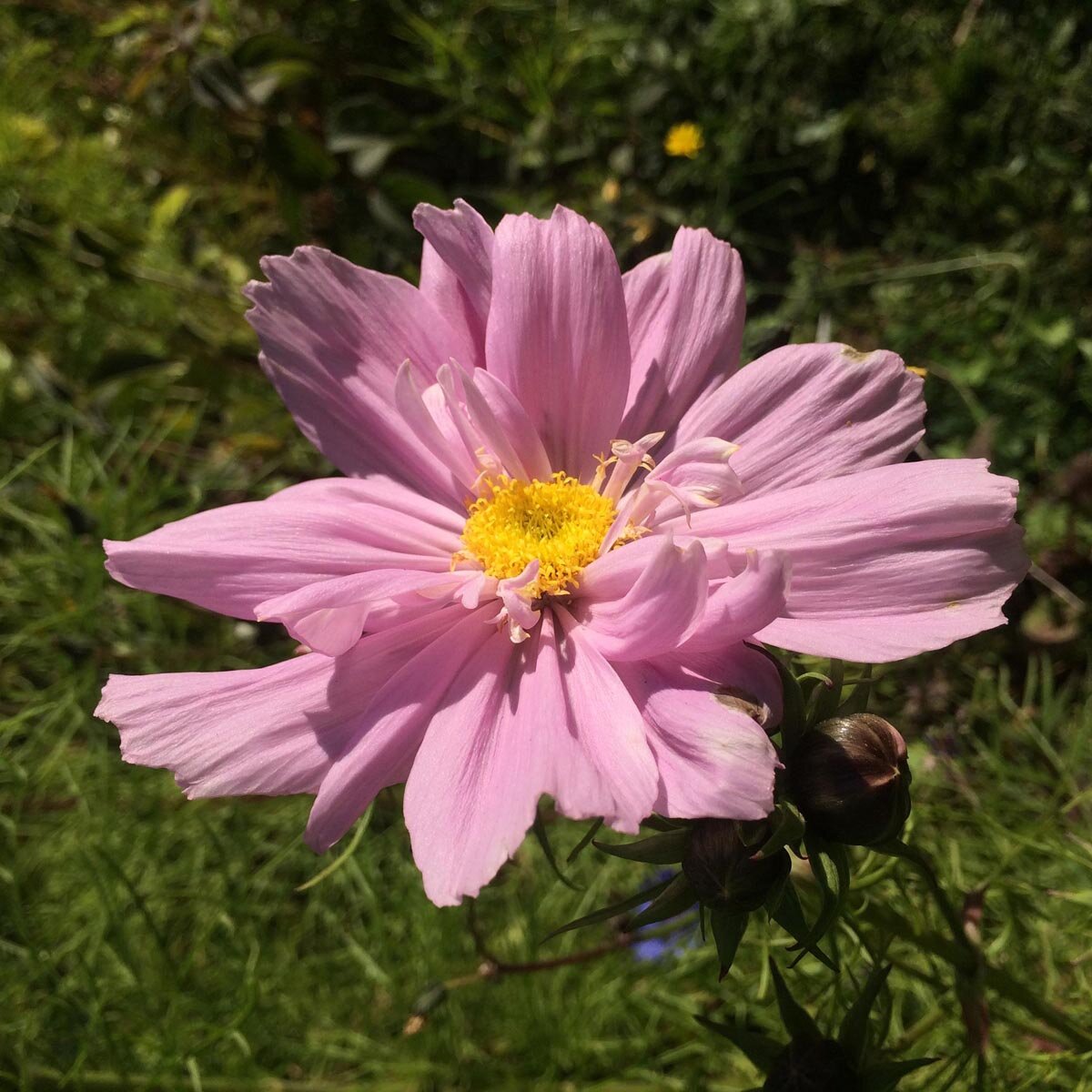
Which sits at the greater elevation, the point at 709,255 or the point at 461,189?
the point at 709,255

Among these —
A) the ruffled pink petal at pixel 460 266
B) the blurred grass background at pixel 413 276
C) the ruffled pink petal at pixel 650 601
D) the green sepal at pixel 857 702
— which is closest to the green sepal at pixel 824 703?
the green sepal at pixel 857 702

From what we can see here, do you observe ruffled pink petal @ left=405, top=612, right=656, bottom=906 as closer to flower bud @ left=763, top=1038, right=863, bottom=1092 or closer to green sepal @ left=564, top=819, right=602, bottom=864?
green sepal @ left=564, top=819, right=602, bottom=864

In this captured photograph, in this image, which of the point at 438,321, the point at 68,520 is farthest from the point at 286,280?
the point at 68,520

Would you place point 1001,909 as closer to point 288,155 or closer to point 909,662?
point 909,662

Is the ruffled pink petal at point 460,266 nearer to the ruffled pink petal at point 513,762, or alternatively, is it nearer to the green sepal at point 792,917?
the ruffled pink petal at point 513,762

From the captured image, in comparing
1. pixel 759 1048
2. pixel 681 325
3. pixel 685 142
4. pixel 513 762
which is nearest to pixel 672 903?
pixel 513 762
